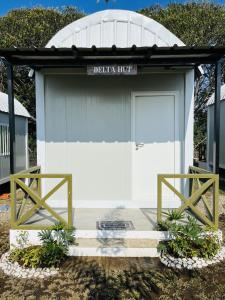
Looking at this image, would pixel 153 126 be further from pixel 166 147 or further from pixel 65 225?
pixel 65 225

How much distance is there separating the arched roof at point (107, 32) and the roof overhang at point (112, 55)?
1.06m

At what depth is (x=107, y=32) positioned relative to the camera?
18.4ft

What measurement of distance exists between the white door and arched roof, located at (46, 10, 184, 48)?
1083 millimetres

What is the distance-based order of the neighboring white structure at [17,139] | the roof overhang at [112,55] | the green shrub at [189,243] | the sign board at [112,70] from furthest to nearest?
the neighboring white structure at [17,139], the sign board at [112,70], the roof overhang at [112,55], the green shrub at [189,243]

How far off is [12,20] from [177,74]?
15.6 m

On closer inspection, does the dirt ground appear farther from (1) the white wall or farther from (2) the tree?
(2) the tree

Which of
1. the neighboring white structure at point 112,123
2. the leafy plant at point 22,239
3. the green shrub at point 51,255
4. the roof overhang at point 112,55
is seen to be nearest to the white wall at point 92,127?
the neighboring white structure at point 112,123

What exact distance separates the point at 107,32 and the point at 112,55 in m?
1.56

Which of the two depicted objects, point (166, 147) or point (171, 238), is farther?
point (166, 147)

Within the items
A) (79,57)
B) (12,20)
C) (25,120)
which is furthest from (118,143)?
(12,20)

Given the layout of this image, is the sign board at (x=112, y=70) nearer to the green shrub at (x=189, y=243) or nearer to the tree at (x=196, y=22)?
the green shrub at (x=189, y=243)

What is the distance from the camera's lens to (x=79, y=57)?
447 centimetres

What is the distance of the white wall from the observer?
5.65m

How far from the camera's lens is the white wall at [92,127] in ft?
18.5
